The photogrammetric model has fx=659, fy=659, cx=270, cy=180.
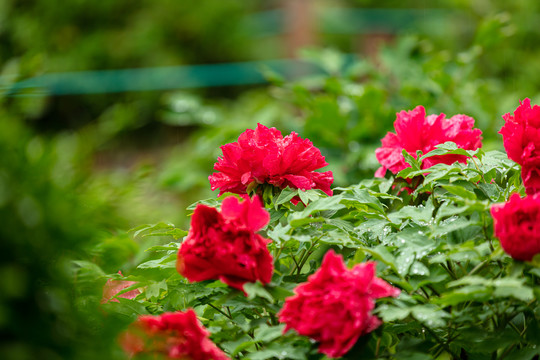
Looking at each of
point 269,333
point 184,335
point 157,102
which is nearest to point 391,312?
point 269,333

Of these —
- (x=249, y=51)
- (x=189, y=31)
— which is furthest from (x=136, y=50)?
(x=249, y=51)

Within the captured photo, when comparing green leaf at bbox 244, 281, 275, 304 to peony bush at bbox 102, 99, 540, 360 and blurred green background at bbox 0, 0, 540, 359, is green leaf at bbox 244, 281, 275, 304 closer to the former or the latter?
peony bush at bbox 102, 99, 540, 360

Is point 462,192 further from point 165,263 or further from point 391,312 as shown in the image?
point 165,263

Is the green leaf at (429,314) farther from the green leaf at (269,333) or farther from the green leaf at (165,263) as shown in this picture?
the green leaf at (165,263)

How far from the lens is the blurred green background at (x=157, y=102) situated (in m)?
0.64

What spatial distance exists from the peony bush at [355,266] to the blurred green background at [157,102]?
0.35 ft

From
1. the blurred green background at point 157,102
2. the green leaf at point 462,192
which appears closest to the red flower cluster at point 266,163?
the blurred green background at point 157,102

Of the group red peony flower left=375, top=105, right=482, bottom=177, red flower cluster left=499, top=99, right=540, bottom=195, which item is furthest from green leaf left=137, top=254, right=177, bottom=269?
red flower cluster left=499, top=99, right=540, bottom=195

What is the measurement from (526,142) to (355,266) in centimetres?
39

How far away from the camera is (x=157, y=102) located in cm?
588

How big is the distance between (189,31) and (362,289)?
5.91m

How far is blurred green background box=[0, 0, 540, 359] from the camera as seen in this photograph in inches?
25.2

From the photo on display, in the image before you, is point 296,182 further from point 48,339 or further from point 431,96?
point 431,96

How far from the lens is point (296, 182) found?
1123 mm
